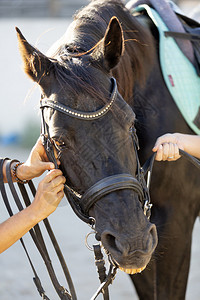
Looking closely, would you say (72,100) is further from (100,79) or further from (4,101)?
(4,101)

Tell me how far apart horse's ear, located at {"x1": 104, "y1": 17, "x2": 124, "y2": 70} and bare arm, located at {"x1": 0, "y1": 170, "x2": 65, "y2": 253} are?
45cm

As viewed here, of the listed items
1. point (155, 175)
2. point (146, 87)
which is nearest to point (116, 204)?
point (155, 175)

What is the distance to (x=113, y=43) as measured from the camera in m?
1.56

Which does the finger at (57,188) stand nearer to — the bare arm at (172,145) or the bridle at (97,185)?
the bridle at (97,185)

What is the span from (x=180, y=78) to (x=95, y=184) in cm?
103

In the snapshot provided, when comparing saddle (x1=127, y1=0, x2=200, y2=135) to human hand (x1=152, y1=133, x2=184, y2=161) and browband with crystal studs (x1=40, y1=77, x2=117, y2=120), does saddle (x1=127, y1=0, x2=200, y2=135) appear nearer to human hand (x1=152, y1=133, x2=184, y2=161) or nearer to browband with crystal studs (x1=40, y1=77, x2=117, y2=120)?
human hand (x1=152, y1=133, x2=184, y2=161)

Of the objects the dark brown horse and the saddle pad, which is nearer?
the dark brown horse

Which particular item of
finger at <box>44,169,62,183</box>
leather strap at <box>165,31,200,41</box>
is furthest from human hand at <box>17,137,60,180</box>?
leather strap at <box>165,31,200,41</box>

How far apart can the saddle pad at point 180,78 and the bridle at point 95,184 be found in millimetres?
701

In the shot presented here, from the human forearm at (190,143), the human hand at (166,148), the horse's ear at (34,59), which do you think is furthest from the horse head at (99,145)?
the human forearm at (190,143)

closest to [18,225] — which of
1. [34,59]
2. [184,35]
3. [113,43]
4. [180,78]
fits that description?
[34,59]

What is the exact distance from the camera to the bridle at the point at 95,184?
139 cm

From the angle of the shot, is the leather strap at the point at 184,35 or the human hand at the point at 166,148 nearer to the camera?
the human hand at the point at 166,148

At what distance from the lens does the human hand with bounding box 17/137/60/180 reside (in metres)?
1.54
